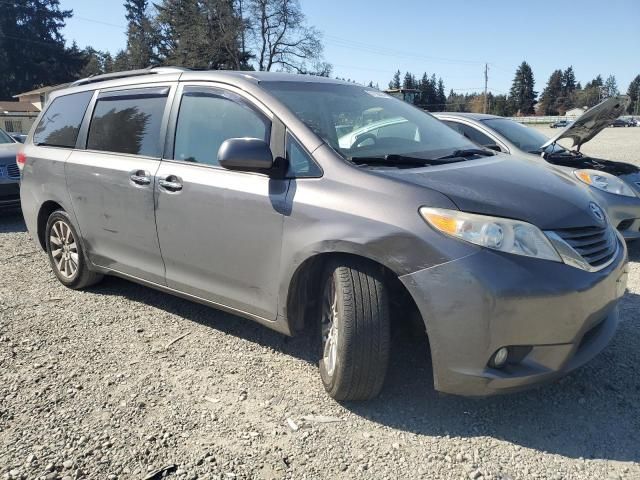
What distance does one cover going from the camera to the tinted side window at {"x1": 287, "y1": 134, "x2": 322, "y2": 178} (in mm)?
2764

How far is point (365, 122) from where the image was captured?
3377 millimetres

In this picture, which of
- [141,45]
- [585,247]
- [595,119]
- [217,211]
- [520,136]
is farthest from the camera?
[141,45]

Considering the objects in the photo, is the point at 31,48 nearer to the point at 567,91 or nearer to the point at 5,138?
the point at 5,138

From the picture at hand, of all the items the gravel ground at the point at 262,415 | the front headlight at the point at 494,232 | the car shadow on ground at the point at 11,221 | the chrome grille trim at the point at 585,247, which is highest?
the front headlight at the point at 494,232

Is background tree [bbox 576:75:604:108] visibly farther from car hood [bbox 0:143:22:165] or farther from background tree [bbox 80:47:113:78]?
car hood [bbox 0:143:22:165]

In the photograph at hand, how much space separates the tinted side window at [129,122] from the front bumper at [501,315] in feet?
7.11

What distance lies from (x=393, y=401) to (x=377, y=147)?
1.43 m

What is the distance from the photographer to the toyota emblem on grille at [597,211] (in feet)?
9.03

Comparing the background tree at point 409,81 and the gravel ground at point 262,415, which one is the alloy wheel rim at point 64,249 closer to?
the gravel ground at point 262,415

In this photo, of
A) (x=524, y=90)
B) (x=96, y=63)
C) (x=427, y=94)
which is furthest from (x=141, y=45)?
(x=524, y=90)

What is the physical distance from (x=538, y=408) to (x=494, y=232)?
108 centimetres

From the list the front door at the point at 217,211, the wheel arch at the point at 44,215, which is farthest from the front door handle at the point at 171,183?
the wheel arch at the point at 44,215

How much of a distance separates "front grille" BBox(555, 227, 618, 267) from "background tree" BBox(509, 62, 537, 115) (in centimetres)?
12525

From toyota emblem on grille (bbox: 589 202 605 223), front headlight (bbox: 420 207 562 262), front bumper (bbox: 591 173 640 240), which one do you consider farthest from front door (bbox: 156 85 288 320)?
front bumper (bbox: 591 173 640 240)
